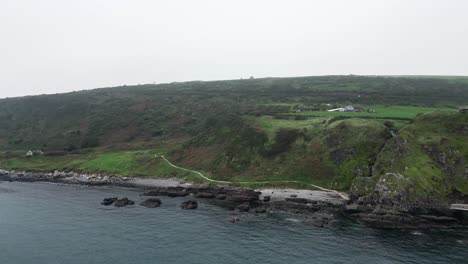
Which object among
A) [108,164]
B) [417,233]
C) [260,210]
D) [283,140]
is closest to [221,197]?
[260,210]

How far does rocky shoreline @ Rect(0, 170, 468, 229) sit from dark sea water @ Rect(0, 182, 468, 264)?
3.78 metres

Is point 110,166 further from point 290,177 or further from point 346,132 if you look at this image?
point 346,132

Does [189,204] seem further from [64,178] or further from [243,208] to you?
[64,178]

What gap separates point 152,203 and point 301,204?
36.5 meters

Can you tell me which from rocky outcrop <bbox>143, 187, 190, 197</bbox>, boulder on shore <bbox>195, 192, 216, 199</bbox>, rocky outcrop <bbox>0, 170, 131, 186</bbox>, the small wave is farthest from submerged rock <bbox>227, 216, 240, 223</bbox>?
rocky outcrop <bbox>0, 170, 131, 186</bbox>

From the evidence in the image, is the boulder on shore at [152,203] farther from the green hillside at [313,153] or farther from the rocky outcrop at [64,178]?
the rocky outcrop at [64,178]

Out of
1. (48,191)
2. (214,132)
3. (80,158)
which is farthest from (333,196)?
(80,158)

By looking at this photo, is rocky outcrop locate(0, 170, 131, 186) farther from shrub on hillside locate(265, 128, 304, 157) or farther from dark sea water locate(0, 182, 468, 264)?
shrub on hillside locate(265, 128, 304, 157)

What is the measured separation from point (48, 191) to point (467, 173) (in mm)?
114896

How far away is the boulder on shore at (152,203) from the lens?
308ft

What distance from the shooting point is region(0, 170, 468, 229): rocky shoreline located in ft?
255

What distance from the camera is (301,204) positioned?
8981 cm

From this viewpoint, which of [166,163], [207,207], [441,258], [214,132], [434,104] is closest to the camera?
[441,258]

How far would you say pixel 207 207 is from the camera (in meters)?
92.0
